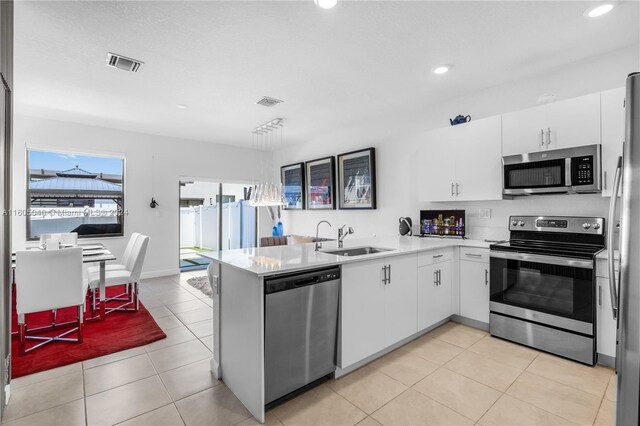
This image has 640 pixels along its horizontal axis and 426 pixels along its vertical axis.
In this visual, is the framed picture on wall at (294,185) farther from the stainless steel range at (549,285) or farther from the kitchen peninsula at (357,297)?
the stainless steel range at (549,285)

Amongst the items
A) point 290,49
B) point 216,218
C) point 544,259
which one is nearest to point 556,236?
point 544,259

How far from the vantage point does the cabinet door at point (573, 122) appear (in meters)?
2.61

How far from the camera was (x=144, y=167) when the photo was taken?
18.3 ft

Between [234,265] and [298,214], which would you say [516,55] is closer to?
[234,265]

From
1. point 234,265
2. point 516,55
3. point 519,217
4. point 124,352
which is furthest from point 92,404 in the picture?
point 516,55

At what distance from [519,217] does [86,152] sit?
6252 mm

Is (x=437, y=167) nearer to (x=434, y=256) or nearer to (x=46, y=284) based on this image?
(x=434, y=256)

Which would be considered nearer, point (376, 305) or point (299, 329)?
point (299, 329)

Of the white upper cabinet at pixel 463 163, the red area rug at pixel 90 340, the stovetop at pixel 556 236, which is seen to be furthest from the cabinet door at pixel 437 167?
the red area rug at pixel 90 340

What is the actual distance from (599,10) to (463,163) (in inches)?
62.5

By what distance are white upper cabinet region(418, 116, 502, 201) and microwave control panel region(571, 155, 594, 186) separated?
2.00 ft

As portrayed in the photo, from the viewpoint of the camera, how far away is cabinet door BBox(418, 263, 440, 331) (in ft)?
9.66

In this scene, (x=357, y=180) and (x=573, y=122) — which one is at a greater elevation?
(x=573, y=122)

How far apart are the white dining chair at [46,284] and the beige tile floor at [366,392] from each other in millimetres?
646
